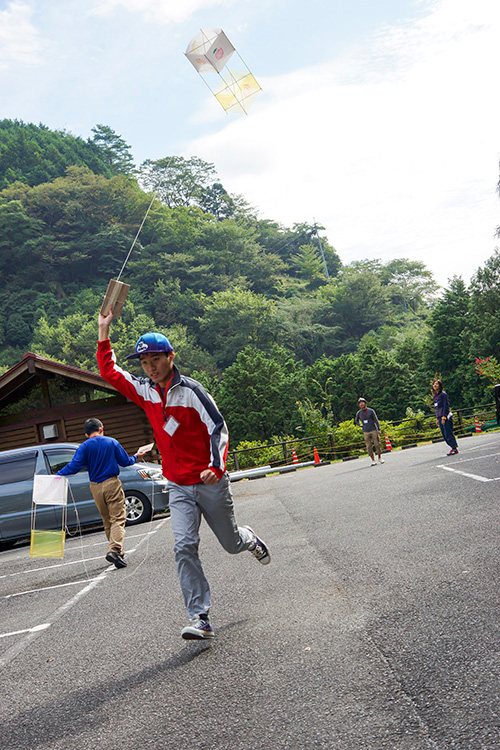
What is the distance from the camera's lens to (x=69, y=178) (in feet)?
277

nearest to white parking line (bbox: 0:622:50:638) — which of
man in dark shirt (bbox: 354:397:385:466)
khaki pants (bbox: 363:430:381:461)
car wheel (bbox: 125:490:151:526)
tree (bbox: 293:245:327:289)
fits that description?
car wheel (bbox: 125:490:151:526)

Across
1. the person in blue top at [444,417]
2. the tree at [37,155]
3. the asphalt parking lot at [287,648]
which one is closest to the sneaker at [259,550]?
the asphalt parking lot at [287,648]

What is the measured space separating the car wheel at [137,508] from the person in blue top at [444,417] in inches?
A: 261

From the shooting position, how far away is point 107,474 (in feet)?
26.1

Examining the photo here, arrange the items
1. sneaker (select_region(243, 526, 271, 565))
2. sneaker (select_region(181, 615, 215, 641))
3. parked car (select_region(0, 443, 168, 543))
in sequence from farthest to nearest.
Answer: parked car (select_region(0, 443, 168, 543)), sneaker (select_region(243, 526, 271, 565)), sneaker (select_region(181, 615, 215, 641))

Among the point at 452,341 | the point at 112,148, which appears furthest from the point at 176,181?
the point at 452,341

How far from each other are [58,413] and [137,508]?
35.4ft

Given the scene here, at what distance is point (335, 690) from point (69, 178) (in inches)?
3482

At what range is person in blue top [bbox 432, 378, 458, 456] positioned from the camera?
1472 centimetres

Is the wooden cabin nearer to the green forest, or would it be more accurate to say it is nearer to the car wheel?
the car wheel

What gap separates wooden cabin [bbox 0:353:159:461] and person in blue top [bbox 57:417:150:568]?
14.0 meters

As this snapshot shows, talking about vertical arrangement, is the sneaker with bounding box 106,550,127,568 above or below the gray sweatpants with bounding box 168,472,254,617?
below

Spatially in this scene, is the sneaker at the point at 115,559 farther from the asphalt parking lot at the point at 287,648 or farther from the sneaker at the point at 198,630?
the sneaker at the point at 198,630

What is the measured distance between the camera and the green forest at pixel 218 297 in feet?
169
